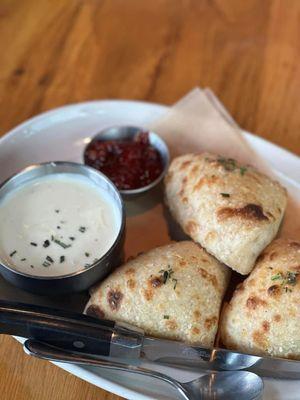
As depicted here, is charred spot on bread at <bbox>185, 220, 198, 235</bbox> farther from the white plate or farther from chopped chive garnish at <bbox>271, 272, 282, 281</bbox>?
the white plate

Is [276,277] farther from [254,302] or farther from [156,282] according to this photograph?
[156,282]

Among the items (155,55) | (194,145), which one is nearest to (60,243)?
(194,145)

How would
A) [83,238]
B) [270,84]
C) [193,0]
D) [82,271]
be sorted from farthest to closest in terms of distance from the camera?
[193,0], [270,84], [83,238], [82,271]

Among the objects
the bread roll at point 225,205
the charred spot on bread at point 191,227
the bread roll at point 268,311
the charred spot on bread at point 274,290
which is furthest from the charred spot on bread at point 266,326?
the charred spot on bread at point 191,227

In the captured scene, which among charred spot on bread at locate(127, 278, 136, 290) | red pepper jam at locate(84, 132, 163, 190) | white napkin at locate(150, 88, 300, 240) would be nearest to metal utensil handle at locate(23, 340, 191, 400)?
charred spot on bread at locate(127, 278, 136, 290)

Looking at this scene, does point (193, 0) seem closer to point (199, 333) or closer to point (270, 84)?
point (270, 84)

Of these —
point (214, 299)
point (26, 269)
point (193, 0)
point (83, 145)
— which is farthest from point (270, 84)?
point (26, 269)

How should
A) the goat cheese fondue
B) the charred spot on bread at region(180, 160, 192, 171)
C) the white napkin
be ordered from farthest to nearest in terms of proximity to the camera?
1. the white napkin
2. the charred spot on bread at region(180, 160, 192, 171)
3. the goat cheese fondue
